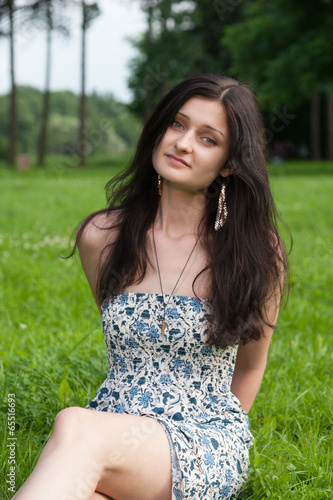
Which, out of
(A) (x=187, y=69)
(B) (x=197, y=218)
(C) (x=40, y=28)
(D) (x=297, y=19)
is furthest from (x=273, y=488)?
(A) (x=187, y=69)

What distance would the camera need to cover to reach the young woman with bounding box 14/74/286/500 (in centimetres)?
204

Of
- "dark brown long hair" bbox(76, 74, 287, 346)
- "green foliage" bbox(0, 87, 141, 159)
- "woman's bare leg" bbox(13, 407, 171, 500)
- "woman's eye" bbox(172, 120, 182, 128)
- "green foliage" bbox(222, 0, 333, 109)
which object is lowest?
"green foliage" bbox(0, 87, 141, 159)

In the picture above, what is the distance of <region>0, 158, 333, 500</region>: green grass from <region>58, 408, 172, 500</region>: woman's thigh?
0.55 meters

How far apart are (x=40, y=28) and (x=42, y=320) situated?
17.4ft

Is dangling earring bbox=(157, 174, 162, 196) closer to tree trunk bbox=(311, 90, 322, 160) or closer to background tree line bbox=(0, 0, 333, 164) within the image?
background tree line bbox=(0, 0, 333, 164)

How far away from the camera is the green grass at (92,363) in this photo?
2492 mm

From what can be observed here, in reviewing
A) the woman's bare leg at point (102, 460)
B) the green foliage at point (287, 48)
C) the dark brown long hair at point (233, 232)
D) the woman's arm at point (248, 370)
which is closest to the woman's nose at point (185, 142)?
the dark brown long hair at point (233, 232)

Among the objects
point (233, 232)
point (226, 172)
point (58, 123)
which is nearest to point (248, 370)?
point (233, 232)

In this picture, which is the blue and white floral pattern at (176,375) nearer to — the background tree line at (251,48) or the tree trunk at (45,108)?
the background tree line at (251,48)

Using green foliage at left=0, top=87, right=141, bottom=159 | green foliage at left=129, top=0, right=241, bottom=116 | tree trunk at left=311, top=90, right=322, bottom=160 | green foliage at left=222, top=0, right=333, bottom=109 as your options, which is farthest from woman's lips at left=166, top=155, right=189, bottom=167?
green foliage at left=0, top=87, right=141, bottom=159

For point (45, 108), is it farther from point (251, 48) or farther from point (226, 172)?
point (226, 172)

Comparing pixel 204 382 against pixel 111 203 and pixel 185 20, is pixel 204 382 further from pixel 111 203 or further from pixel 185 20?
pixel 185 20

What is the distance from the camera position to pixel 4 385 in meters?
3.10

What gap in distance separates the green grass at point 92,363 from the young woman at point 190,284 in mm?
286
